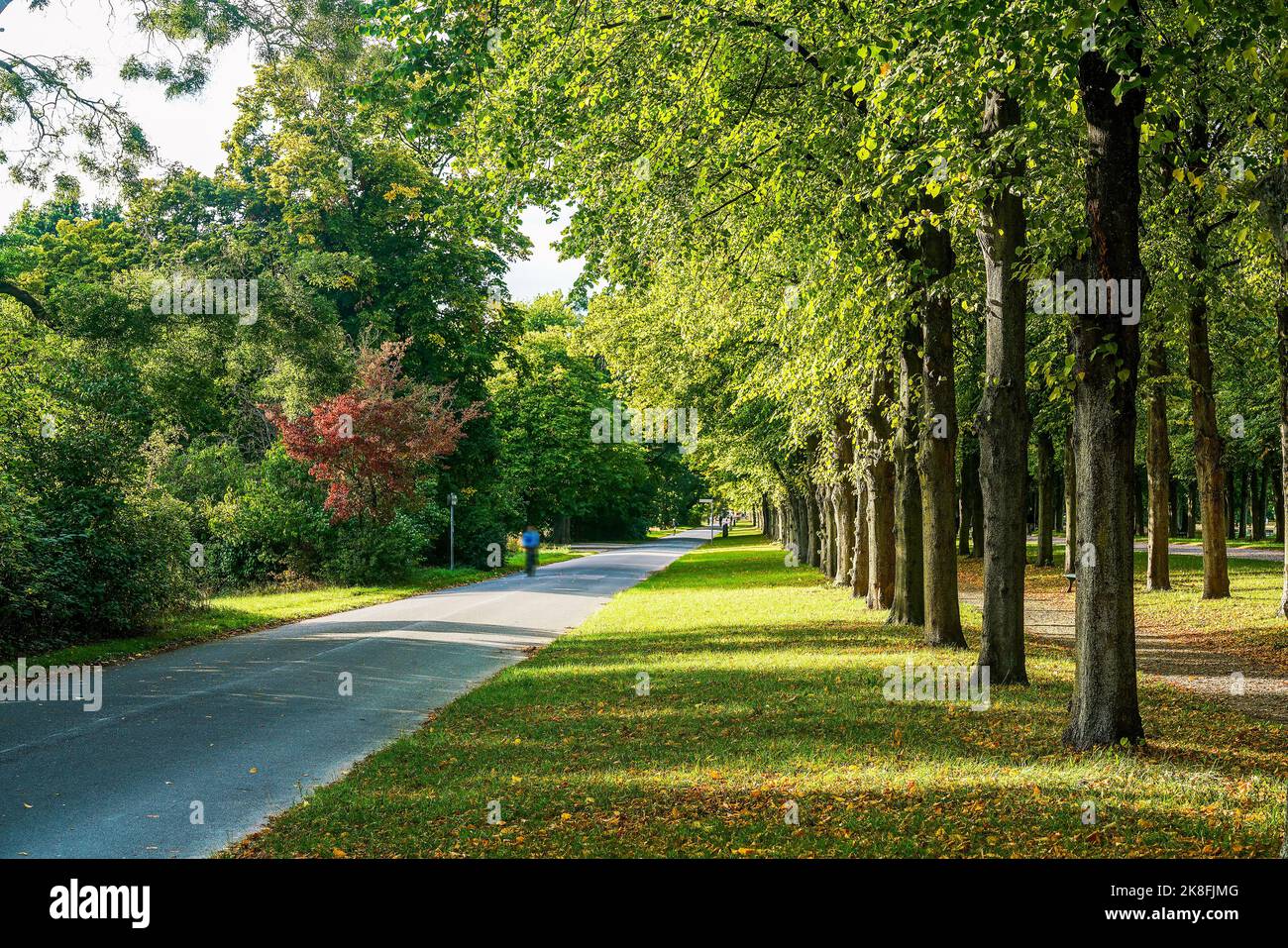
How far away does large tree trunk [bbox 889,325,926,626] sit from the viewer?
1678cm

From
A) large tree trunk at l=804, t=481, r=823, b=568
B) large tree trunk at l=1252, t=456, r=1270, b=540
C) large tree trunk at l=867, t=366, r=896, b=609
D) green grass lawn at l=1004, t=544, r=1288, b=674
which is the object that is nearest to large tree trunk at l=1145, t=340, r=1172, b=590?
green grass lawn at l=1004, t=544, r=1288, b=674

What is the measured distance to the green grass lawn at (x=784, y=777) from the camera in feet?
21.2

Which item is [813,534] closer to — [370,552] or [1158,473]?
[1158,473]

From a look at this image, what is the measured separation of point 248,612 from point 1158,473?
21.1 m

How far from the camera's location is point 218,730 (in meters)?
10.4

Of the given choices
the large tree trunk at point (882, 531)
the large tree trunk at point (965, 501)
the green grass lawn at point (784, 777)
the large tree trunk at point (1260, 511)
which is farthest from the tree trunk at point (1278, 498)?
the green grass lawn at point (784, 777)

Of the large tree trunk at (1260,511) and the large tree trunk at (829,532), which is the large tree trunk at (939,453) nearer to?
the large tree trunk at (829,532)

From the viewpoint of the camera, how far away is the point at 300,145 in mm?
33500

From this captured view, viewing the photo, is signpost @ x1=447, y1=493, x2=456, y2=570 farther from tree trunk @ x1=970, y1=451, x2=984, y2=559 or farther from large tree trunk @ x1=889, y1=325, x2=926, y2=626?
large tree trunk @ x1=889, y1=325, x2=926, y2=626

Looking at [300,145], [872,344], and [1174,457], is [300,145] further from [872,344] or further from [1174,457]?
[1174,457]

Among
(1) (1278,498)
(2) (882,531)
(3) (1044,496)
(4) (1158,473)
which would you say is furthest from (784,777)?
(1) (1278,498)

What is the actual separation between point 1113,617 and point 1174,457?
4609 cm

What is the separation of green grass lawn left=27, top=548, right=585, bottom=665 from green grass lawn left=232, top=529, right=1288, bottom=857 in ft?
22.0
